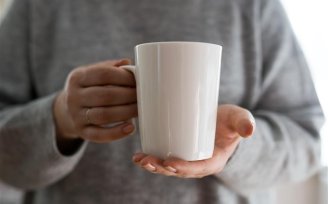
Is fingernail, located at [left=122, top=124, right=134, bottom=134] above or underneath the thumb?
underneath

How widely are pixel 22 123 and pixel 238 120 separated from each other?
0.34 metres

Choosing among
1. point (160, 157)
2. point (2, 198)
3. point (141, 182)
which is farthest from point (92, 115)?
point (2, 198)

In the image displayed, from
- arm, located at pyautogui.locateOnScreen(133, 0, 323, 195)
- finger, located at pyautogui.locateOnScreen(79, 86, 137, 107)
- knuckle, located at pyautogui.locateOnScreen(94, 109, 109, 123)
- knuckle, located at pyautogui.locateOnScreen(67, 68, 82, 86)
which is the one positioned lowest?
arm, located at pyautogui.locateOnScreen(133, 0, 323, 195)

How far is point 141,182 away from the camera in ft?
1.78

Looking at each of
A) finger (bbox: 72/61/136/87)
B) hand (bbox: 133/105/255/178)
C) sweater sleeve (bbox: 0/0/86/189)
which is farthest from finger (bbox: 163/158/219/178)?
sweater sleeve (bbox: 0/0/86/189)

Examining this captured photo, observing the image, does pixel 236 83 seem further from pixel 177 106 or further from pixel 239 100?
pixel 177 106

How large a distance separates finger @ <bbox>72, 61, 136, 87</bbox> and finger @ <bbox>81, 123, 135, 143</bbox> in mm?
50

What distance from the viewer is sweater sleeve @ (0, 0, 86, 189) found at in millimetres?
488

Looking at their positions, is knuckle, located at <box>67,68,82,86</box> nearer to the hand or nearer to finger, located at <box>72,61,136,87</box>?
finger, located at <box>72,61,136,87</box>

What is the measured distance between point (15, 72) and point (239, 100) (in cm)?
40

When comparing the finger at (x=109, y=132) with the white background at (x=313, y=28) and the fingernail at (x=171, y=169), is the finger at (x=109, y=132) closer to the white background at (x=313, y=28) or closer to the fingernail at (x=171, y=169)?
the fingernail at (x=171, y=169)

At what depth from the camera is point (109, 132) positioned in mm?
385

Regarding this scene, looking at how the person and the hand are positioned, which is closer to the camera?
the hand

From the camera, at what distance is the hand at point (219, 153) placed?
0.34 meters
